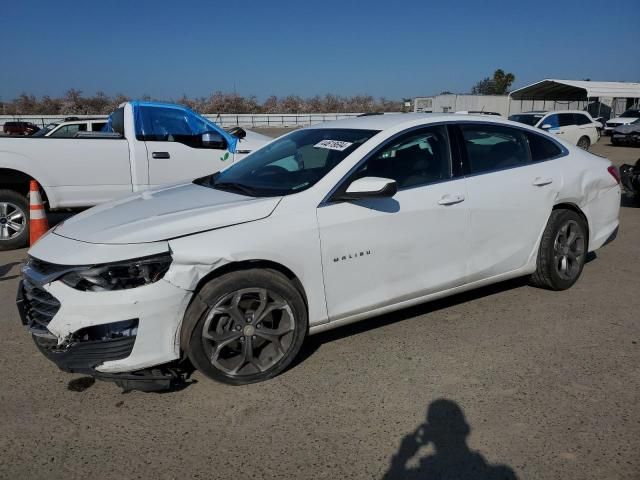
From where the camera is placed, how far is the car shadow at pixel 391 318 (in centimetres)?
365

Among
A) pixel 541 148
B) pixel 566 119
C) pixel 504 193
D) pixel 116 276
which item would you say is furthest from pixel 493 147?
pixel 566 119

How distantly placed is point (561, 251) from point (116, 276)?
142 inches

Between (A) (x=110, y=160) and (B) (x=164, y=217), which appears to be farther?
(A) (x=110, y=160)

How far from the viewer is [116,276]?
8.88ft

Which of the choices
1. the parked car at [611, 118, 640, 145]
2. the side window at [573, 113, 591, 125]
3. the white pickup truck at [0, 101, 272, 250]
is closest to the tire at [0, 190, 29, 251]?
the white pickup truck at [0, 101, 272, 250]

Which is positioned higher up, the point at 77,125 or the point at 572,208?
the point at 77,125

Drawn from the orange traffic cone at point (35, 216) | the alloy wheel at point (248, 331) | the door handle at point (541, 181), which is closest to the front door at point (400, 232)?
the alloy wheel at point (248, 331)

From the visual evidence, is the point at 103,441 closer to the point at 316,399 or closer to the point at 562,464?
the point at 316,399

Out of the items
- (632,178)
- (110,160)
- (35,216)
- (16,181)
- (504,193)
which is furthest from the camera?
(632,178)

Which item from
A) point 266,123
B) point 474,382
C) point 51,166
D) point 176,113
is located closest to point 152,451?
point 474,382

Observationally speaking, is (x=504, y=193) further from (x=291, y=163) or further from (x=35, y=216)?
(x=35, y=216)

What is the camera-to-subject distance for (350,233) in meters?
3.23

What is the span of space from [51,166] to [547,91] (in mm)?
39878

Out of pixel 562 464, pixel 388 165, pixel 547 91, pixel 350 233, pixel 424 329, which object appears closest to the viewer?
pixel 562 464
